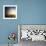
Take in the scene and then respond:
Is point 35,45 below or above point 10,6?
below

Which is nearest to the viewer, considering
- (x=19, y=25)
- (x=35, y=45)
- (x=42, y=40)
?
(x=35, y=45)

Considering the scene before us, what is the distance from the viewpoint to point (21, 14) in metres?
5.20

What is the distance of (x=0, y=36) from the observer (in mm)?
5176

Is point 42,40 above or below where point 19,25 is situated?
below

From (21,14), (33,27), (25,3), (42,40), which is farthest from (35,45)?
(25,3)

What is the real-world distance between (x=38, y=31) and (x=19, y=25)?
2.58ft

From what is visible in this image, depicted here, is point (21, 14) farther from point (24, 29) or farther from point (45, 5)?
point (45, 5)

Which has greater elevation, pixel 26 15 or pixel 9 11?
pixel 9 11

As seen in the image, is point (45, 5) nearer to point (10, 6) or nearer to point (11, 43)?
point (10, 6)

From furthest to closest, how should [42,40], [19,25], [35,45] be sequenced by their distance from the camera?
1. [19,25]
2. [42,40]
3. [35,45]

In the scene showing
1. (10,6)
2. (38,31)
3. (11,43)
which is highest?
(10,6)

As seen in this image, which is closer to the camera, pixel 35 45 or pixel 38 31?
pixel 35 45

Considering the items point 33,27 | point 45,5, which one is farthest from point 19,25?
point 45,5

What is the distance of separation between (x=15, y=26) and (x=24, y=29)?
1.26ft
